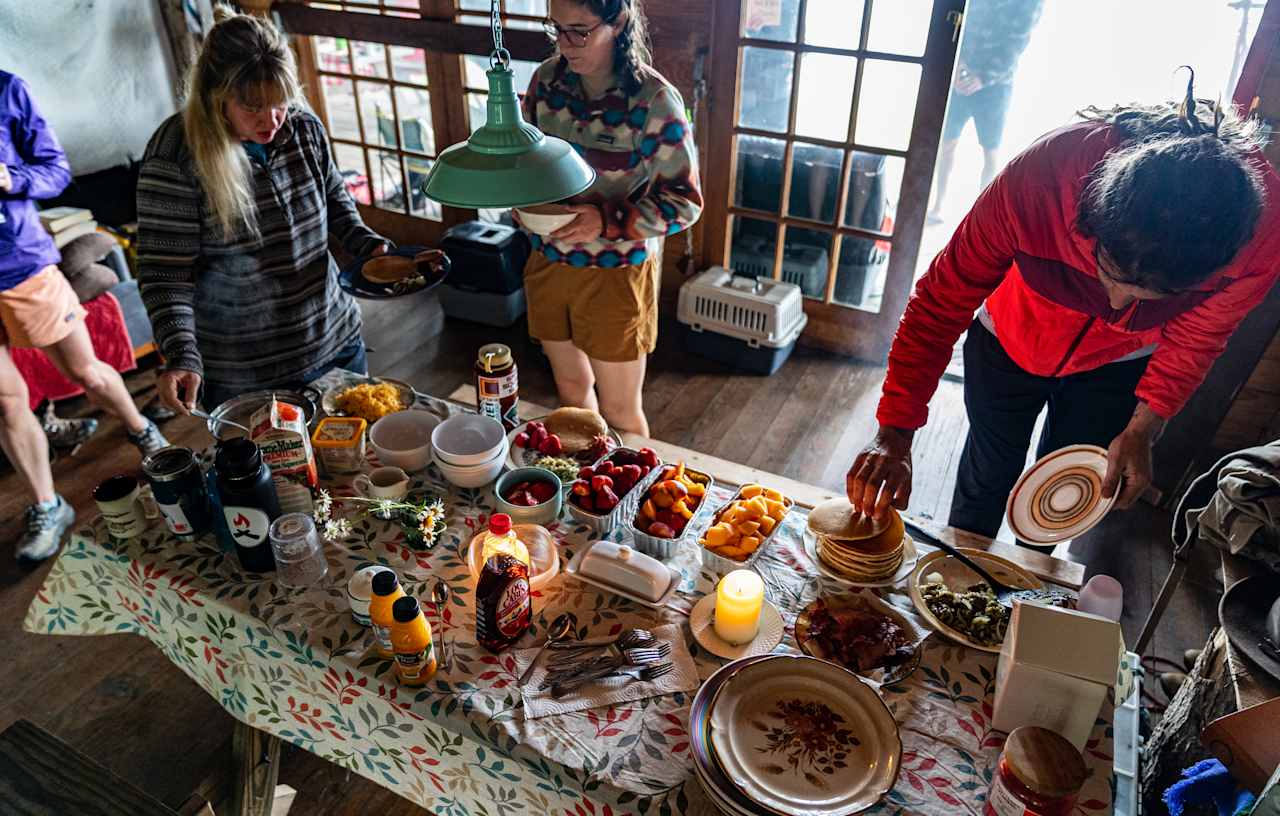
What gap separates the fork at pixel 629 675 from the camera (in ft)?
3.66

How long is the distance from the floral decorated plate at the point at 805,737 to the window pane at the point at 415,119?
3476 mm

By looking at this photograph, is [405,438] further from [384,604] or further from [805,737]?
[805,737]

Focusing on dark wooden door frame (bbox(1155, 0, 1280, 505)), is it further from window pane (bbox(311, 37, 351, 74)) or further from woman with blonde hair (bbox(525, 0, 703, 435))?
window pane (bbox(311, 37, 351, 74))

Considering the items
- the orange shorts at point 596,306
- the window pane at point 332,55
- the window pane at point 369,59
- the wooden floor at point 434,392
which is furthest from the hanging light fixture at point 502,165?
the window pane at point 332,55

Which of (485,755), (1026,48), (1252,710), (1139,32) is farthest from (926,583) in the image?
(1139,32)

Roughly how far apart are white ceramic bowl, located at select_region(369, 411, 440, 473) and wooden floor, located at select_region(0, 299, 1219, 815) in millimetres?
598

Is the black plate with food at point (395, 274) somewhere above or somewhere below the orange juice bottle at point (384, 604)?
above

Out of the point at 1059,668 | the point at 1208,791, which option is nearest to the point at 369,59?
the point at 1059,668

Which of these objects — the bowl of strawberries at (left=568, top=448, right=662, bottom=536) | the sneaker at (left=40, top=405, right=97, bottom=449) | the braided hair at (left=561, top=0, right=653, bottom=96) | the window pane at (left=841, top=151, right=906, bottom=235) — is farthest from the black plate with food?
the window pane at (left=841, top=151, right=906, bottom=235)

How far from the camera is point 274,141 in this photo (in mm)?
1729

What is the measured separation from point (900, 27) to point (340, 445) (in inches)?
95.5

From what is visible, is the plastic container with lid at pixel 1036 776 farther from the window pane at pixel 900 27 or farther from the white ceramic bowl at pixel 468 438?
the window pane at pixel 900 27

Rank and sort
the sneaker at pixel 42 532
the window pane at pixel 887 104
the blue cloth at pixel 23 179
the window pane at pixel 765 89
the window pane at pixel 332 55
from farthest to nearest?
the window pane at pixel 332 55 < the window pane at pixel 765 89 < the window pane at pixel 887 104 < the sneaker at pixel 42 532 < the blue cloth at pixel 23 179

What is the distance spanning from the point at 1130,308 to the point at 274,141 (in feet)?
5.65
